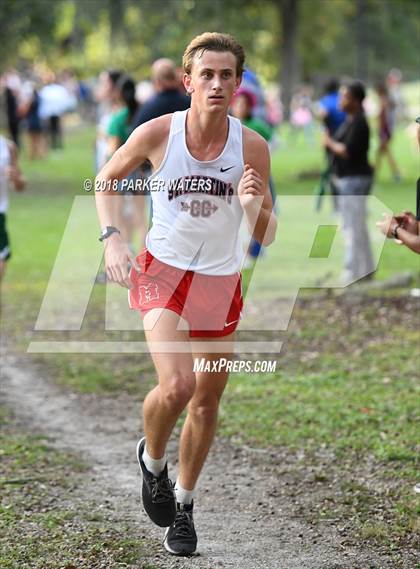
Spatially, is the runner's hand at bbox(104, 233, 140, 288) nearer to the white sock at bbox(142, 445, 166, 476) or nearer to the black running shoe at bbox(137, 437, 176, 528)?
the white sock at bbox(142, 445, 166, 476)

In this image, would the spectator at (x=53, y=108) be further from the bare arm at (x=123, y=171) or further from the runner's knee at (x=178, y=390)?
the runner's knee at (x=178, y=390)

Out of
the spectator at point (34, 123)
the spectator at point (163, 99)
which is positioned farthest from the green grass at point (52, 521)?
the spectator at point (34, 123)

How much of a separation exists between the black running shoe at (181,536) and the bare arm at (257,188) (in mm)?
1348

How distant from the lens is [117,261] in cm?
530

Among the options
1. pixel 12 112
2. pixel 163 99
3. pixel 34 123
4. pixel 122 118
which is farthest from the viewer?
pixel 12 112

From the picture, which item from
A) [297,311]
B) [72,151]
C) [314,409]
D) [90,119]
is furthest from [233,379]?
[90,119]

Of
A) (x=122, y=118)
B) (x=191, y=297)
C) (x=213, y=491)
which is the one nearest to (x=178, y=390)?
(x=191, y=297)

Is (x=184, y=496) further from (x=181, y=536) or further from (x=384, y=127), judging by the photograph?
(x=384, y=127)

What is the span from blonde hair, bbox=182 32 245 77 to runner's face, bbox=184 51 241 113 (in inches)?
1.2

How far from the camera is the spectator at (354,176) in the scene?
41.6 feet

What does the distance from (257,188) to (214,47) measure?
72 cm

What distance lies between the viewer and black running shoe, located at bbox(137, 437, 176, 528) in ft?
17.8

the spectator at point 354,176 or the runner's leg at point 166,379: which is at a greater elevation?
the runner's leg at point 166,379

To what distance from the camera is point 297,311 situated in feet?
38.1
